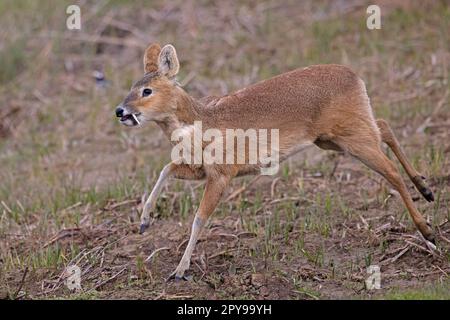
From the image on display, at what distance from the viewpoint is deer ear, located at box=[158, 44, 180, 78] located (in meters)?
7.84

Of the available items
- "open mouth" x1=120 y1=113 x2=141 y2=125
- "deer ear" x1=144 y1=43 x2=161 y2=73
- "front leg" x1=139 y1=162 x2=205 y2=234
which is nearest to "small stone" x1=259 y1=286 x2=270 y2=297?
"front leg" x1=139 y1=162 x2=205 y2=234

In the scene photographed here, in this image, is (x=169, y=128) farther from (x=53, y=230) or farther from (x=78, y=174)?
(x=78, y=174)

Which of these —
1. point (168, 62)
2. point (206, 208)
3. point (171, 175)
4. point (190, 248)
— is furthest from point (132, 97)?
point (190, 248)

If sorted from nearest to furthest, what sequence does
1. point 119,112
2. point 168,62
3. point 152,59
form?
point 119,112 → point 168,62 → point 152,59

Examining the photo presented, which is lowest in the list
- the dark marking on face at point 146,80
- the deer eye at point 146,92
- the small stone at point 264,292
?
the small stone at point 264,292

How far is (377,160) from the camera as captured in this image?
329 inches

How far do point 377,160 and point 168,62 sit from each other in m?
1.95

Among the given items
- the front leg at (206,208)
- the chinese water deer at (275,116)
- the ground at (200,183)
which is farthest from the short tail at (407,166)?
the front leg at (206,208)

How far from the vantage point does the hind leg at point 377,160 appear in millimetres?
8305

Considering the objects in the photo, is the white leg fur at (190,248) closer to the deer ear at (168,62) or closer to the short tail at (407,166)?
the deer ear at (168,62)

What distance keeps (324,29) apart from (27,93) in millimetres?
4413

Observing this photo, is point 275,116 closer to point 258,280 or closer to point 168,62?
point 168,62
